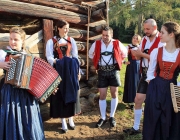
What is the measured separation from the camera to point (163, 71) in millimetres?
3471

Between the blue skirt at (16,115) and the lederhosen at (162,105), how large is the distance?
1711mm

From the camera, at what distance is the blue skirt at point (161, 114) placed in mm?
3430

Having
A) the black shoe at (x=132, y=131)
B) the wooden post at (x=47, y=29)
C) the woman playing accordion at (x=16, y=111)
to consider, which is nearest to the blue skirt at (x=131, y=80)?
the black shoe at (x=132, y=131)

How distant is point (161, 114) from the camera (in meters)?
3.48

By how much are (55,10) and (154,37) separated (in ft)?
6.86

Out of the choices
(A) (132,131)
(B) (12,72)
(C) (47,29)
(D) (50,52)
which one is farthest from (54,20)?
(A) (132,131)

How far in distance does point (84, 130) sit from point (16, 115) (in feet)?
5.91

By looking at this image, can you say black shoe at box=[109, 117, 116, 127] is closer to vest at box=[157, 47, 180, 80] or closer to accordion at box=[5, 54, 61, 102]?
vest at box=[157, 47, 180, 80]

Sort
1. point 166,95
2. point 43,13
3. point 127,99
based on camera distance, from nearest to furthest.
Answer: point 166,95, point 43,13, point 127,99

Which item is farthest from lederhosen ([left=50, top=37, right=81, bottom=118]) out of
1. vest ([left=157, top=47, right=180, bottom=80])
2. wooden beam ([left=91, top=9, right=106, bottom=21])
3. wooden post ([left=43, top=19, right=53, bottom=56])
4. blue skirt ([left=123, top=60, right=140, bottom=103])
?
blue skirt ([left=123, top=60, right=140, bottom=103])

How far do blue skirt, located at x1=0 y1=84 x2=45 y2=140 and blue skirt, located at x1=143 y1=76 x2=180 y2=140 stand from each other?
5.57 ft

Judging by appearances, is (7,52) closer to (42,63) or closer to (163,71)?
(42,63)

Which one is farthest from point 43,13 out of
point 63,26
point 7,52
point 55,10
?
point 7,52

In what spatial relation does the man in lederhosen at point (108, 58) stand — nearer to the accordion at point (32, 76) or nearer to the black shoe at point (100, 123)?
the black shoe at point (100, 123)
